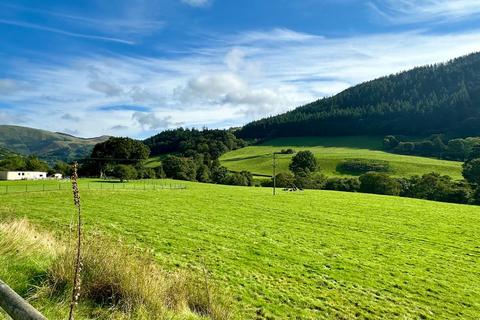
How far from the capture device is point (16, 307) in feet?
14.6

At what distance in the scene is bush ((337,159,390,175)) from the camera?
133m

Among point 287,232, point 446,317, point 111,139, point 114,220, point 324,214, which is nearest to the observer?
point 446,317

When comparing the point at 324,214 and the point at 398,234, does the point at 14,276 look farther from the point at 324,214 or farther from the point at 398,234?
the point at 324,214

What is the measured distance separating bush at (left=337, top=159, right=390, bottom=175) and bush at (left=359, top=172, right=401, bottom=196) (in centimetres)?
3693

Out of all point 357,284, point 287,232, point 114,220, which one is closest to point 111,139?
point 114,220

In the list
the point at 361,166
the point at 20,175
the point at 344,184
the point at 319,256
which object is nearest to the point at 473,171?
the point at 344,184

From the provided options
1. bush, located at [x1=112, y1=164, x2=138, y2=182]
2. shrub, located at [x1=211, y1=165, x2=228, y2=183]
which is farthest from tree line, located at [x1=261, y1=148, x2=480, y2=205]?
bush, located at [x1=112, y1=164, x2=138, y2=182]

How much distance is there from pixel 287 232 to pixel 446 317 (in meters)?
15.4

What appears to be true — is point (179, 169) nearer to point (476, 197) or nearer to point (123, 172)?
point (123, 172)

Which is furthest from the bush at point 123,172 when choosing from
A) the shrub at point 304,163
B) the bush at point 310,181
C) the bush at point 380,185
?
the bush at point 380,185

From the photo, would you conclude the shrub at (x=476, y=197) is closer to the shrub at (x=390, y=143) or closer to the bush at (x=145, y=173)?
the bush at (x=145, y=173)

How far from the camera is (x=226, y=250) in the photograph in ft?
67.6

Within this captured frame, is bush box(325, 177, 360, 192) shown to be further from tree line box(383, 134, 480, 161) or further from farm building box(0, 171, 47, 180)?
farm building box(0, 171, 47, 180)

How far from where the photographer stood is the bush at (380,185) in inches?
3629
